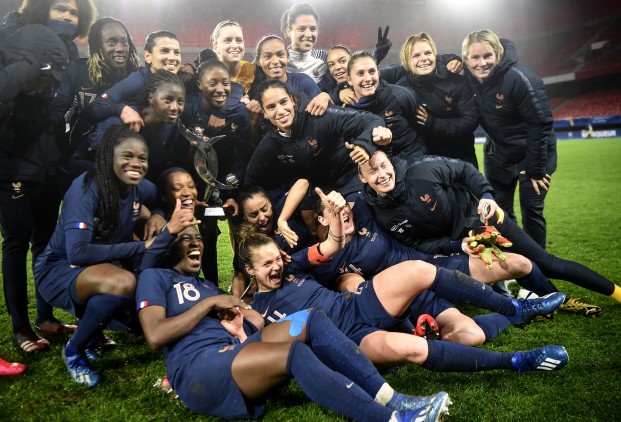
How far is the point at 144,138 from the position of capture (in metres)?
3.17

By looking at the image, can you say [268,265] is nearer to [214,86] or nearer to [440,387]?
[440,387]

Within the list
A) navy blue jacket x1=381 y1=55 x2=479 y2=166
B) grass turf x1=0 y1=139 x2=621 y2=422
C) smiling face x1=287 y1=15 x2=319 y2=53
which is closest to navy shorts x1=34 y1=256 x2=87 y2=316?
grass turf x1=0 y1=139 x2=621 y2=422

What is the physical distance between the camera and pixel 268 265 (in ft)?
9.29

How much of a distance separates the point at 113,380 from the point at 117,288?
1.74ft

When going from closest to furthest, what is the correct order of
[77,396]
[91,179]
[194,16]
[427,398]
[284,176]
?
[427,398], [77,396], [91,179], [284,176], [194,16]

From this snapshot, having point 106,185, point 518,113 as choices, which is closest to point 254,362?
point 106,185

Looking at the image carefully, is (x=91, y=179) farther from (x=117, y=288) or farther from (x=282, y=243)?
(x=282, y=243)

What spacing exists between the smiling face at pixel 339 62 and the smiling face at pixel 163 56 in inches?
49.5

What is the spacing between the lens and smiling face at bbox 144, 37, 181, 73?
11.0ft

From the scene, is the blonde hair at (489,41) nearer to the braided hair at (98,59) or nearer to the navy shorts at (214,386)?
the braided hair at (98,59)

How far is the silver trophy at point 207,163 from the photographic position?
349 cm

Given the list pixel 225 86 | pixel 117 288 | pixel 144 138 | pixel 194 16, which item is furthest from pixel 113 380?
pixel 194 16

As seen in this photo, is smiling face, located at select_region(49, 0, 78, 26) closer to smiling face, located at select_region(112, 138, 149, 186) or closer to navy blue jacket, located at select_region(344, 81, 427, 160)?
smiling face, located at select_region(112, 138, 149, 186)

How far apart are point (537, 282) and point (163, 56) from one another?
2971mm
